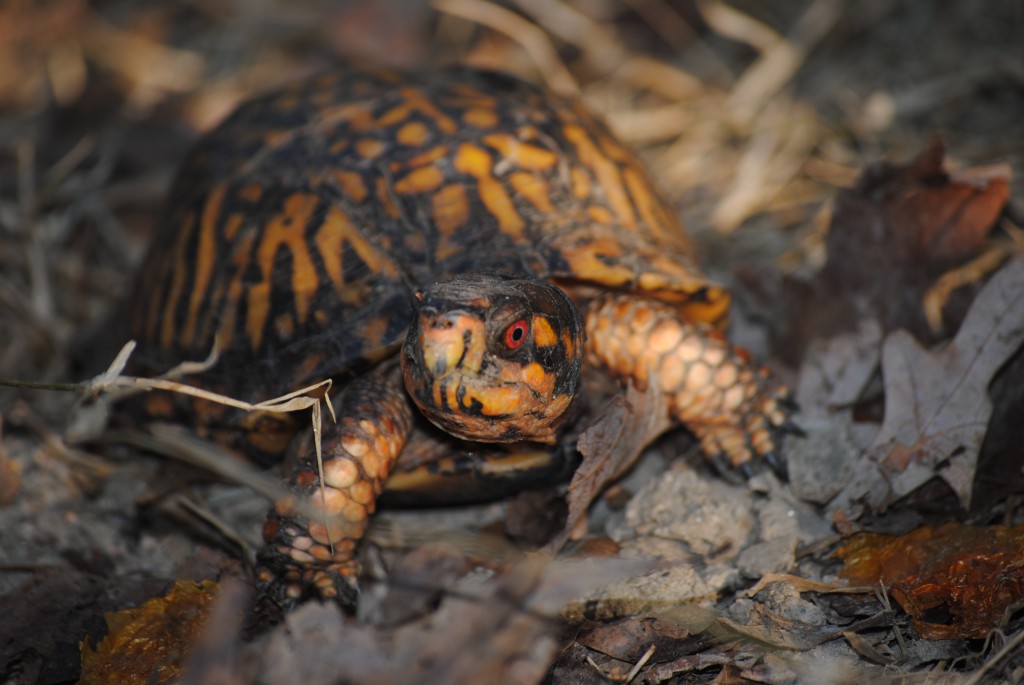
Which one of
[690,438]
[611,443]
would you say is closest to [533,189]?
[611,443]

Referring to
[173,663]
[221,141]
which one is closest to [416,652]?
[173,663]

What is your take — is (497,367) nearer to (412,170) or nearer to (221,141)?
(412,170)

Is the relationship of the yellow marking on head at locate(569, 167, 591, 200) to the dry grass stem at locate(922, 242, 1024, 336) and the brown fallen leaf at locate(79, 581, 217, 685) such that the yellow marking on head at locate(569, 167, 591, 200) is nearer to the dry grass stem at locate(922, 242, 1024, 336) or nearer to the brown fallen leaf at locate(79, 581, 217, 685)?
the dry grass stem at locate(922, 242, 1024, 336)

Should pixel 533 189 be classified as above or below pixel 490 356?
above

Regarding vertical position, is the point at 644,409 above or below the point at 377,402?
above

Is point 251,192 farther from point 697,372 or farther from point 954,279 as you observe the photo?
point 954,279

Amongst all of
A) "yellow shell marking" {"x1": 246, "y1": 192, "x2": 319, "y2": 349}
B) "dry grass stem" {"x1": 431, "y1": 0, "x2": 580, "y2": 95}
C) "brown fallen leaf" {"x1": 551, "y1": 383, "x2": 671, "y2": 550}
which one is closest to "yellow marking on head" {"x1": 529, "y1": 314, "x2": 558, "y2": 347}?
"brown fallen leaf" {"x1": 551, "y1": 383, "x2": 671, "y2": 550}

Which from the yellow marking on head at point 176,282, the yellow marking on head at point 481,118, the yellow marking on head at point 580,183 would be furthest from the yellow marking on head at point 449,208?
the yellow marking on head at point 176,282

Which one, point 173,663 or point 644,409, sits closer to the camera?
point 173,663

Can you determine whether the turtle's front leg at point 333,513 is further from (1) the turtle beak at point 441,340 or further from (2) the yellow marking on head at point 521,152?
(2) the yellow marking on head at point 521,152
